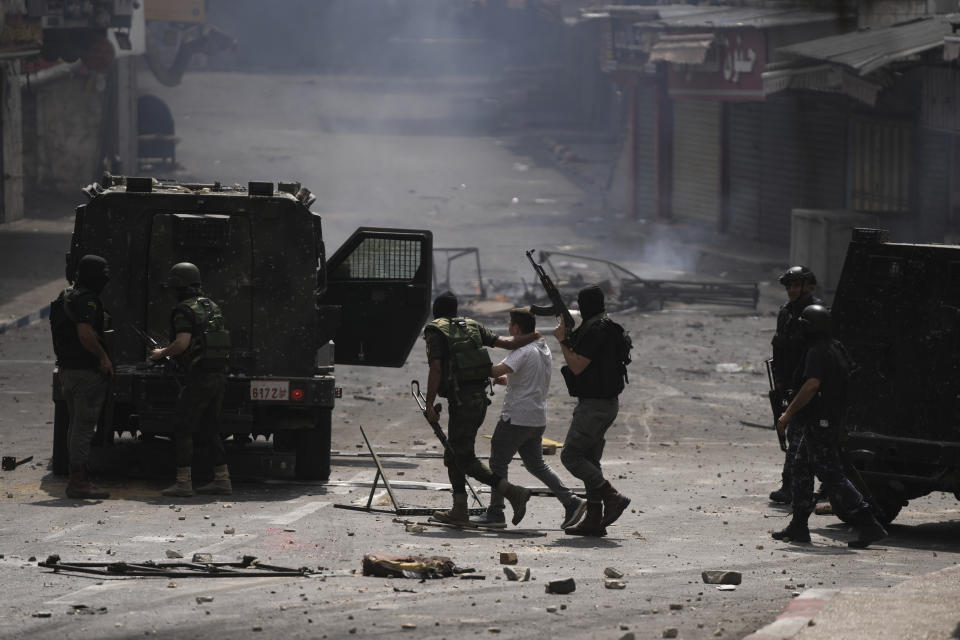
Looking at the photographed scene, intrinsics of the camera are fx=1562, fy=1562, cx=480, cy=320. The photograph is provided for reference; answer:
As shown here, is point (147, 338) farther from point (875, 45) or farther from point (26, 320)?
point (875, 45)

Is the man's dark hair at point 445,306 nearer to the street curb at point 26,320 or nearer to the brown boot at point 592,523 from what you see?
the brown boot at point 592,523

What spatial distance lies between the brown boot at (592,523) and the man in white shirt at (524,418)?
97 millimetres

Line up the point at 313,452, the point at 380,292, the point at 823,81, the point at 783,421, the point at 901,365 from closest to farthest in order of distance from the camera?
the point at 783,421
the point at 901,365
the point at 313,452
the point at 380,292
the point at 823,81

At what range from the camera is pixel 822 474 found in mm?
9516

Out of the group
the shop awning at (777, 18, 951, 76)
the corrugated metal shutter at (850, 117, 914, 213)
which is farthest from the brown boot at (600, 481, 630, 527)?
the corrugated metal shutter at (850, 117, 914, 213)

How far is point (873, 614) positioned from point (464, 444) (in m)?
3.40

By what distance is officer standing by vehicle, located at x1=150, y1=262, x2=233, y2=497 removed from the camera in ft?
33.9

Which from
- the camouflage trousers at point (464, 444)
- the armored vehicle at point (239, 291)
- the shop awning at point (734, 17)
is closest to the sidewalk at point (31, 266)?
the armored vehicle at point (239, 291)

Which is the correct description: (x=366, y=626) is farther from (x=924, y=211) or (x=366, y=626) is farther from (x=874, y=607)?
(x=924, y=211)

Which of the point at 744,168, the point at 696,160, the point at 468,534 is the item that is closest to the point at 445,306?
the point at 468,534

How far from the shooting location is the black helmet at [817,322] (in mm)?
9336

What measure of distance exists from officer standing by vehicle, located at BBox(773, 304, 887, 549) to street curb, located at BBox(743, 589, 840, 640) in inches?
78.2

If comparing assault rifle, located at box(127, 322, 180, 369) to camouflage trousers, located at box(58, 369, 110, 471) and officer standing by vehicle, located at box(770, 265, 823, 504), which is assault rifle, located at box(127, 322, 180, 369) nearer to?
camouflage trousers, located at box(58, 369, 110, 471)

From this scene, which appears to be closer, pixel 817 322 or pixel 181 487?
pixel 817 322
